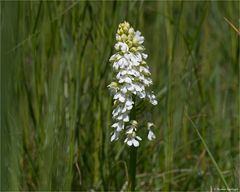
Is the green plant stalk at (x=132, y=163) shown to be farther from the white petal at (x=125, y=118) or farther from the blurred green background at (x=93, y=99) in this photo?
the blurred green background at (x=93, y=99)

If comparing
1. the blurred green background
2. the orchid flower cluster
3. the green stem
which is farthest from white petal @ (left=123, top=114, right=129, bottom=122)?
the blurred green background

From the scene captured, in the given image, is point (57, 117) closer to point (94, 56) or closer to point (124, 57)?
point (94, 56)

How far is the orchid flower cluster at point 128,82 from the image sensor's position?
77.5 inches

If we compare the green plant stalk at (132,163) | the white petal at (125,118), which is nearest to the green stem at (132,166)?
the green plant stalk at (132,163)

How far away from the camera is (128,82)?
1967 millimetres

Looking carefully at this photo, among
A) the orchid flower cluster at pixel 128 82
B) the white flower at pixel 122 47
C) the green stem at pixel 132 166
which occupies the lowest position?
the green stem at pixel 132 166

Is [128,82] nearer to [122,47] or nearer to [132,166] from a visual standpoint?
[122,47]

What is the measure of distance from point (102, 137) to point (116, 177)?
25cm

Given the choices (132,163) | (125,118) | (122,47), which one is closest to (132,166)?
(132,163)

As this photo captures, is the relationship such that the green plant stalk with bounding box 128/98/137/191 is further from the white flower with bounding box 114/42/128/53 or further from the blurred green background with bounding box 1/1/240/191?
the blurred green background with bounding box 1/1/240/191

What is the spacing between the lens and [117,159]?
10.1 feet

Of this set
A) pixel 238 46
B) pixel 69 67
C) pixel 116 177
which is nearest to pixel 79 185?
pixel 116 177

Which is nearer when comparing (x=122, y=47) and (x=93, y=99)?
(x=122, y=47)

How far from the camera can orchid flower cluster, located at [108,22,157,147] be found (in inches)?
77.5
